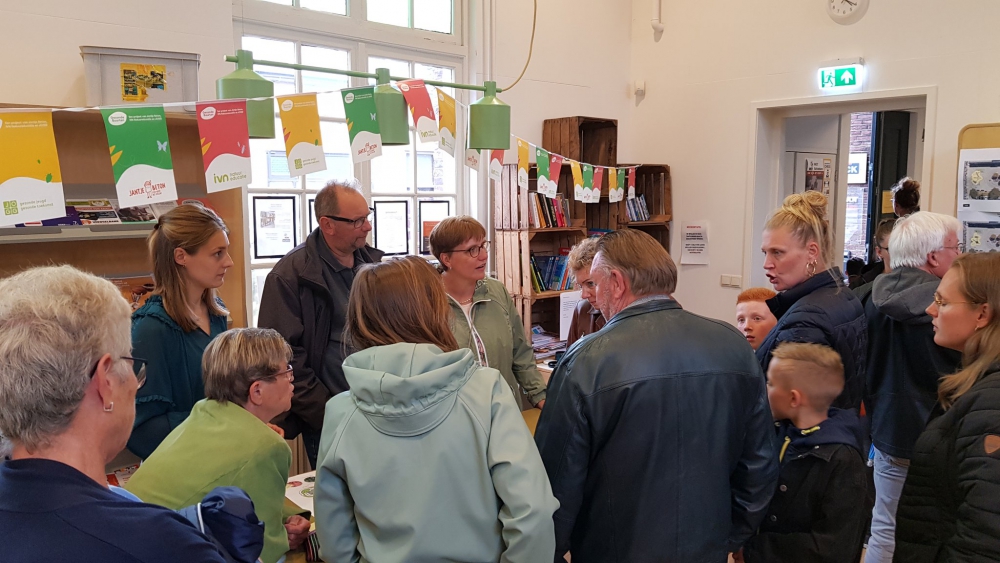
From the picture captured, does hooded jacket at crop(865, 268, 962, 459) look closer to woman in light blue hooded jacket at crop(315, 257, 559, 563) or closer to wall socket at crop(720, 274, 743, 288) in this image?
woman in light blue hooded jacket at crop(315, 257, 559, 563)

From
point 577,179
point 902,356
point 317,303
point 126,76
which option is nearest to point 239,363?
point 317,303

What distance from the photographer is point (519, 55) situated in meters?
4.96

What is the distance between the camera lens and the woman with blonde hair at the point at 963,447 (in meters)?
1.47

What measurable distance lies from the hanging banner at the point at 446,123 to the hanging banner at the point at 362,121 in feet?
1.23

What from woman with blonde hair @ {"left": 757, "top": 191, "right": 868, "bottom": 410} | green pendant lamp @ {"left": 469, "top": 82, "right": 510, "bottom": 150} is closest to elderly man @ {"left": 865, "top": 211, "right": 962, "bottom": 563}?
woman with blonde hair @ {"left": 757, "top": 191, "right": 868, "bottom": 410}

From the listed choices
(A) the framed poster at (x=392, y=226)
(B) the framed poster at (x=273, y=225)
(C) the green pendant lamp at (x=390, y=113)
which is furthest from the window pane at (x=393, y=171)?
(C) the green pendant lamp at (x=390, y=113)

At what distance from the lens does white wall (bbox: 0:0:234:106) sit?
3.00 metres

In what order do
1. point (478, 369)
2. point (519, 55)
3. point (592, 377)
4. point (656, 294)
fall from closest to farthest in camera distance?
point (478, 369) → point (592, 377) → point (656, 294) → point (519, 55)

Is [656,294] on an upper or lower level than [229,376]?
upper

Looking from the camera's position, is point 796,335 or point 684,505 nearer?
point 684,505

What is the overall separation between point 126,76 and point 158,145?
120 centimetres

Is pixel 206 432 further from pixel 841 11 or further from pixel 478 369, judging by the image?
pixel 841 11

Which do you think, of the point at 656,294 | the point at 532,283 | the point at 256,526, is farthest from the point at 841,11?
the point at 256,526

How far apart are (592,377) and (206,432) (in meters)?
0.91
